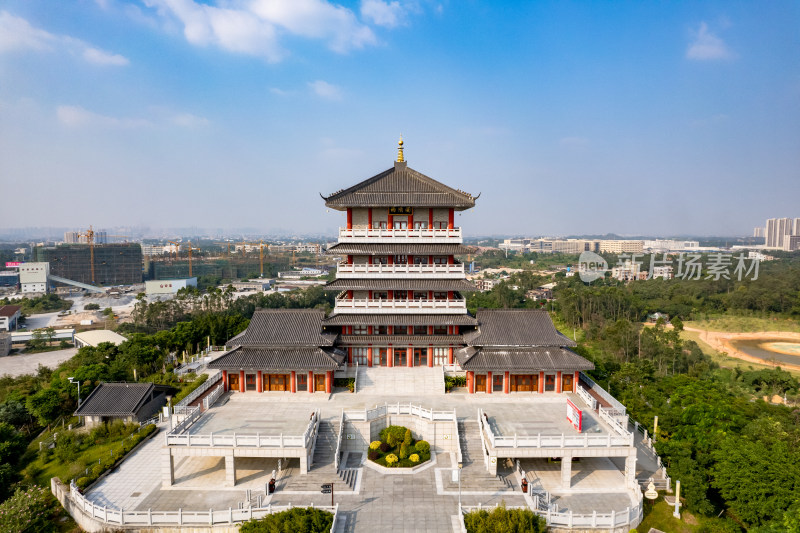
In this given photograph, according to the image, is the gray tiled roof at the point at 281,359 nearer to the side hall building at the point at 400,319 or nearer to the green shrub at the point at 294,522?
the side hall building at the point at 400,319

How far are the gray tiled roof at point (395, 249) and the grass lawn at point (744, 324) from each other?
6274 centimetres

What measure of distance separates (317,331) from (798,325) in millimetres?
80682

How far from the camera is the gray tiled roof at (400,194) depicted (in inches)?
1164

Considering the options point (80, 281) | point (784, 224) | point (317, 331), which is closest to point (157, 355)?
point (317, 331)

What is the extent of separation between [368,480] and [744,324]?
3047 inches

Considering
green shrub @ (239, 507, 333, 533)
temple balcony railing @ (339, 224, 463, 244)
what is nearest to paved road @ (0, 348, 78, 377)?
temple balcony railing @ (339, 224, 463, 244)

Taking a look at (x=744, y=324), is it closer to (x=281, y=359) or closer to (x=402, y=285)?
(x=402, y=285)

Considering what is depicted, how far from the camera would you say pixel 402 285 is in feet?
99.6

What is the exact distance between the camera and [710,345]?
64.4m

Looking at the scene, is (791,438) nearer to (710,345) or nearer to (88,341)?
(710,345)

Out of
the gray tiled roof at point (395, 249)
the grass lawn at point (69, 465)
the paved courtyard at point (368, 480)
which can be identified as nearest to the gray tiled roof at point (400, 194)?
the gray tiled roof at point (395, 249)

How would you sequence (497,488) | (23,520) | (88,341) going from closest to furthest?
(23,520) → (497,488) → (88,341)

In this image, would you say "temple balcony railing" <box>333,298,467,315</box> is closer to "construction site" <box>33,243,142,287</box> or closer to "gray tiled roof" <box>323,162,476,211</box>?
"gray tiled roof" <box>323,162,476,211</box>

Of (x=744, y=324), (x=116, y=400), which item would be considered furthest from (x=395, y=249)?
(x=744, y=324)
